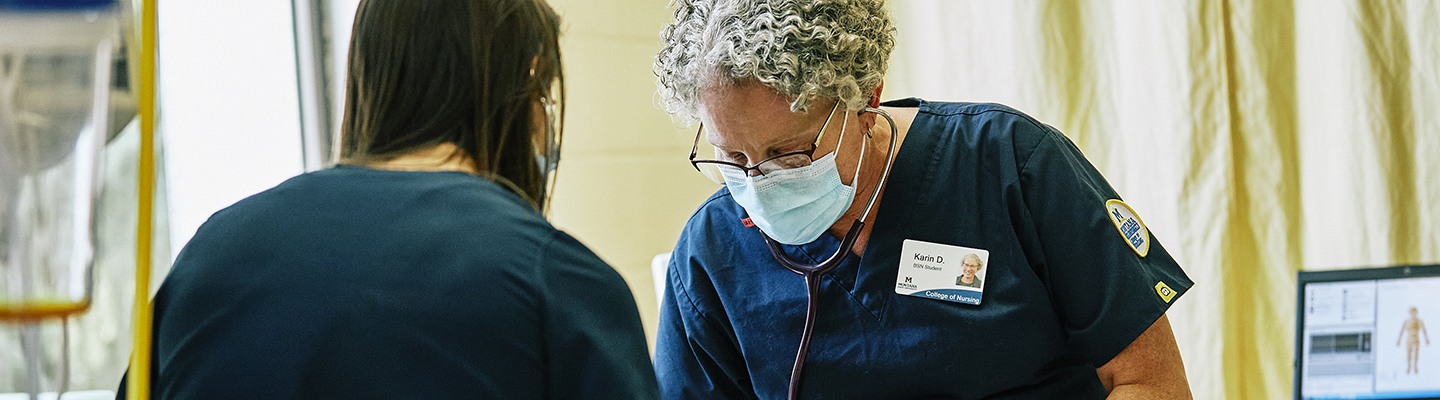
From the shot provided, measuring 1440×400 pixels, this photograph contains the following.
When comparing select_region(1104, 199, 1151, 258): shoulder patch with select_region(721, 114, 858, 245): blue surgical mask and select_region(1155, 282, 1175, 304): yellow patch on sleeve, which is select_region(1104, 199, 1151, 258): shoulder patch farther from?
select_region(721, 114, 858, 245): blue surgical mask

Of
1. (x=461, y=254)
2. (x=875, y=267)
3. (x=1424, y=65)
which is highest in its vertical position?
(x=1424, y=65)

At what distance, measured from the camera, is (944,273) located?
120 cm

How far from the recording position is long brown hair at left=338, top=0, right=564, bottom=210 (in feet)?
2.53

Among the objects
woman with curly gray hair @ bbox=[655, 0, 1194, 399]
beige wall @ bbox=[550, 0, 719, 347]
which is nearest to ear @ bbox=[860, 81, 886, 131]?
woman with curly gray hair @ bbox=[655, 0, 1194, 399]

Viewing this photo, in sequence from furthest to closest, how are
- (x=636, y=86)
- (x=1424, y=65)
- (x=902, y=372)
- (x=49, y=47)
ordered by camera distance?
(x=636, y=86), (x=1424, y=65), (x=902, y=372), (x=49, y=47)

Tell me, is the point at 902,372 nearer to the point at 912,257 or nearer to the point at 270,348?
the point at 912,257

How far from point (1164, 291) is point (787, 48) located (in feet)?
1.69

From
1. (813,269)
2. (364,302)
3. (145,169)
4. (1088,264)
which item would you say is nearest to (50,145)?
(145,169)

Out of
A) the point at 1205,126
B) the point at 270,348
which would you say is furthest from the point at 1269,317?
the point at 270,348

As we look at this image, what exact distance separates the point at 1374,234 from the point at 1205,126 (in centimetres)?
34

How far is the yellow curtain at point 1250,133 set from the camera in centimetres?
180

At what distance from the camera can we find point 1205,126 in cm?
197

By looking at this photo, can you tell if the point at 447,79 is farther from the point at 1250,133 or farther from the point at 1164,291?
the point at 1250,133

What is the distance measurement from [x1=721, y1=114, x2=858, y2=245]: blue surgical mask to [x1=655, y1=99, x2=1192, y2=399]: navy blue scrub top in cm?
5
